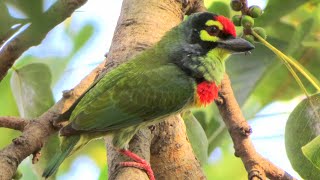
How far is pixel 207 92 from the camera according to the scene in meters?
2.08

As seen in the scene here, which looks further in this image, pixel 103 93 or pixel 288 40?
pixel 288 40

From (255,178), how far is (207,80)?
0.46m

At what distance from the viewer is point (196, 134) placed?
2.03 metres

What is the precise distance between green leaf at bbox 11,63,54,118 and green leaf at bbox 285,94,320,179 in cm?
90

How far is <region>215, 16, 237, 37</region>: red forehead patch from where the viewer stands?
2131 mm

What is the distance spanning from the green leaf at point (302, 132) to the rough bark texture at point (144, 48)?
336 mm

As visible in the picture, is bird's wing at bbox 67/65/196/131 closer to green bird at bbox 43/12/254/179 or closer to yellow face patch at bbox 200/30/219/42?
green bird at bbox 43/12/254/179

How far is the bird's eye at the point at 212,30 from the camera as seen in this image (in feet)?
7.08

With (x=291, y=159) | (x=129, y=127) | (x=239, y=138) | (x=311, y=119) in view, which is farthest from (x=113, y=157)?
(x=311, y=119)

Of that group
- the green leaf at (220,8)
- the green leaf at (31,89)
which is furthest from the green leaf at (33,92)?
the green leaf at (220,8)

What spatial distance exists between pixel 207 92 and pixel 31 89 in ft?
2.19

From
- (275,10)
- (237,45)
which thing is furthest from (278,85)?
(237,45)

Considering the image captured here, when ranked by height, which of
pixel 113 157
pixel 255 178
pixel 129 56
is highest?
pixel 129 56

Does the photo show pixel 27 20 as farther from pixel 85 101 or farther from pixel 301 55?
pixel 301 55
